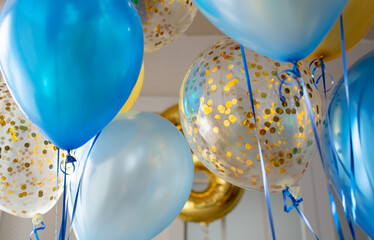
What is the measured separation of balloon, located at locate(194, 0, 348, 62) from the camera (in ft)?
1.32

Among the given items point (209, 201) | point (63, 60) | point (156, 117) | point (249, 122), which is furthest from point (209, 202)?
point (63, 60)

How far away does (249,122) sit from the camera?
1.89 ft

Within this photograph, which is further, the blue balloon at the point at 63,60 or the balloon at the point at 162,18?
the balloon at the point at 162,18

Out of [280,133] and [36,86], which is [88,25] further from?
[280,133]

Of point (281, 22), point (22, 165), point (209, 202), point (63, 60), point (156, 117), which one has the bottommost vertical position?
point (209, 202)

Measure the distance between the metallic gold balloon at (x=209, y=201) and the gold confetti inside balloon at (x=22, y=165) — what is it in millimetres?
787

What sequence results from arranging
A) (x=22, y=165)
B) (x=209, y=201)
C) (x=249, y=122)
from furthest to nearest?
(x=209, y=201) < (x=22, y=165) < (x=249, y=122)

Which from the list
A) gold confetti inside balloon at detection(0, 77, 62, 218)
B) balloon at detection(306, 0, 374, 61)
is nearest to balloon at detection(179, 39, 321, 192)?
balloon at detection(306, 0, 374, 61)

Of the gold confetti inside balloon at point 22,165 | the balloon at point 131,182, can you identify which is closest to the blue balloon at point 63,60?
the balloon at point 131,182

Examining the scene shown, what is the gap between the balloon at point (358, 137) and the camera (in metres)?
0.49

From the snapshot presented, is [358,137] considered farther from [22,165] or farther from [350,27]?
[22,165]

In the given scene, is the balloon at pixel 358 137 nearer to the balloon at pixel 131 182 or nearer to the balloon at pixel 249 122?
the balloon at pixel 249 122

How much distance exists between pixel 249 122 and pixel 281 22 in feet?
0.67

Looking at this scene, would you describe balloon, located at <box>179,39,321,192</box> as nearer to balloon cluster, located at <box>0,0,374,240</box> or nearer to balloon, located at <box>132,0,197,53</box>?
balloon cluster, located at <box>0,0,374,240</box>
